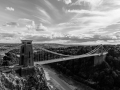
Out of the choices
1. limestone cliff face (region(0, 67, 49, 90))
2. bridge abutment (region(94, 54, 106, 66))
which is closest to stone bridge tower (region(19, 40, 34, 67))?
limestone cliff face (region(0, 67, 49, 90))

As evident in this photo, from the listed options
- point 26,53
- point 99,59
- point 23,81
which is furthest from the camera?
point 99,59

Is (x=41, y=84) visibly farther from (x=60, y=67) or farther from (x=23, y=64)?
(x=60, y=67)

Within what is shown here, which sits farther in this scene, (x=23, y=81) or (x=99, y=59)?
(x=99, y=59)

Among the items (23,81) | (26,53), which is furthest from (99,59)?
(23,81)

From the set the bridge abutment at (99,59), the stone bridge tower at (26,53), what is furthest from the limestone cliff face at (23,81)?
the bridge abutment at (99,59)

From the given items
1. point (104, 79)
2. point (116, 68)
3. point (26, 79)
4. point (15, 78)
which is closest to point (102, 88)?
point (104, 79)

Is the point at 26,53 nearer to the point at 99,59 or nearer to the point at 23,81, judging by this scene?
the point at 23,81

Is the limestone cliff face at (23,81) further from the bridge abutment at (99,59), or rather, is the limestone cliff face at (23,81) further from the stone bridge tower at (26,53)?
the bridge abutment at (99,59)

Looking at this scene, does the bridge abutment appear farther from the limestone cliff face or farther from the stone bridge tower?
the stone bridge tower
